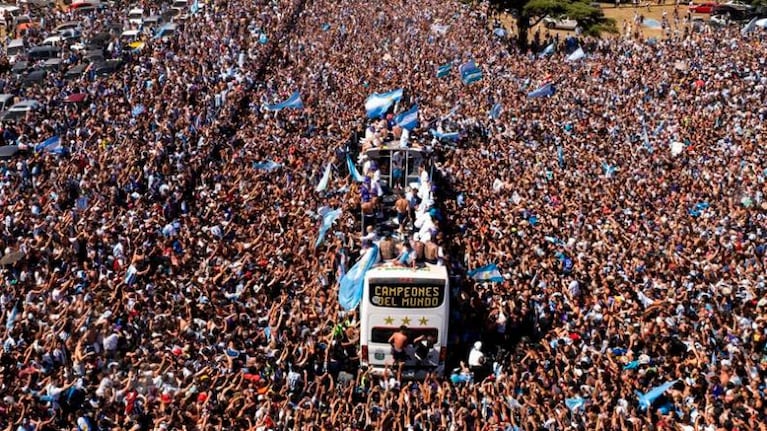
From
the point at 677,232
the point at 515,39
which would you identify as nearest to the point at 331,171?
the point at 677,232

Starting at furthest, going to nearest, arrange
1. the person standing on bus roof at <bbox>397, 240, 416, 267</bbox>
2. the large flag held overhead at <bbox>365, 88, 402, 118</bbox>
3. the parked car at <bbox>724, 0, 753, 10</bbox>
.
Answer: the parked car at <bbox>724, 0, 753, 10</bbox> < the large flag held overhead at <bbox>365, 88, 402, 118</bbox> < the person standing on bus roof at <bbox>397, 240, 416, 267</bbox>

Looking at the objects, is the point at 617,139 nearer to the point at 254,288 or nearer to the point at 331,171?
the point at 331,171

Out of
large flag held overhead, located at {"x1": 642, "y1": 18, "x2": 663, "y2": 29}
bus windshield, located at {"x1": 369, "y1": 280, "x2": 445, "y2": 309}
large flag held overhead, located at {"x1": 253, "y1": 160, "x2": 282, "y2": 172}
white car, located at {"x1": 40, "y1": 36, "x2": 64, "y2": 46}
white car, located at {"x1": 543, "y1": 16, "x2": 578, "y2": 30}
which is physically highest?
bus windshield, located at {"x1": 369, "y1": 280, "x2": 445, "y2": 309}

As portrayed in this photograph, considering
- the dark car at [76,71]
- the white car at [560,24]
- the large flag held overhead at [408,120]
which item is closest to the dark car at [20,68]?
the dark car at [76,71]

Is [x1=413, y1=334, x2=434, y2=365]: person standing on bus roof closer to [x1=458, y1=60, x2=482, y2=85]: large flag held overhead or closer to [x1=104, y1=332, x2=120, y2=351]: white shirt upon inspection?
[x1=104, y1=332, x2=120, y2=351]: white shirt

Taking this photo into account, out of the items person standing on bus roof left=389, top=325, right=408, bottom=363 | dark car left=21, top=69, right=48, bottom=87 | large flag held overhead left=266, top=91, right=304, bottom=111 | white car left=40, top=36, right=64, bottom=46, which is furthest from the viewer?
white car left=40, top=36, right=64, bottom=46

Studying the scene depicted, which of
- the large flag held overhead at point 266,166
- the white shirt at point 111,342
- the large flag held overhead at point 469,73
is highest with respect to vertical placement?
the white shirt at point 111,342

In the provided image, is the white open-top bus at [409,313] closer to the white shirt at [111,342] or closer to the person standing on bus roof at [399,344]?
the person standing on bus roof at [399,344]

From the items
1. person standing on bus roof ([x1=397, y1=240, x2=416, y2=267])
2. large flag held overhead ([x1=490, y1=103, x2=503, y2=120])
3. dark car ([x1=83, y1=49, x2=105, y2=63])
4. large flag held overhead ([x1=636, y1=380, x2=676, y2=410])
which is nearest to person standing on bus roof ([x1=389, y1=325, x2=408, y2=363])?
person standing on bus roof ([x1=397, y1=240, x2=416, y2=267])
